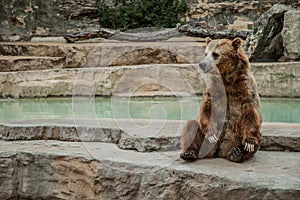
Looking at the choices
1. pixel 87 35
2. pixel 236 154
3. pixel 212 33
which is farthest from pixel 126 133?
pixel 87 35

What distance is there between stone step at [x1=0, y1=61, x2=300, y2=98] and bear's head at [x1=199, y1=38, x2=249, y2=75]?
12.1 ft

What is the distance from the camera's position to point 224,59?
2396 mm

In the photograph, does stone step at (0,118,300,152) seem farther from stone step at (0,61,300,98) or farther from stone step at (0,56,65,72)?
stone step at (0,56,65,72)

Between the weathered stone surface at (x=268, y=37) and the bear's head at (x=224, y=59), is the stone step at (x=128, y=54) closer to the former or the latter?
the weathered stone surface at (x=268, y=37)

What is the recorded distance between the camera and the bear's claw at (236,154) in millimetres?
2369

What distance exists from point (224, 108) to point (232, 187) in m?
0.49

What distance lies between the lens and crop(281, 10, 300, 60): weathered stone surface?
657 centimetres

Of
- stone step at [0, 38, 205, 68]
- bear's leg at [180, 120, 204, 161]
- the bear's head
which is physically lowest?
stone step at [0, 38, 205, 68]

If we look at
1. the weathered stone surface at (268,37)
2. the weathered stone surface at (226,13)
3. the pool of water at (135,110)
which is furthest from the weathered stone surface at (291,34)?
the weathered stone surface at (226,13)

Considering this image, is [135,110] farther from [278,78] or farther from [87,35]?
[87,35]


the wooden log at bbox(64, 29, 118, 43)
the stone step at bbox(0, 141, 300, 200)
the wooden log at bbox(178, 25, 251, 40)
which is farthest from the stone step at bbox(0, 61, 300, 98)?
the stone step at bbox(0, 141, 300, 200)

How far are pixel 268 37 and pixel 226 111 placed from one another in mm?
4914

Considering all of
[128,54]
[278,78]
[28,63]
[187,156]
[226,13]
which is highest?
[187,156]

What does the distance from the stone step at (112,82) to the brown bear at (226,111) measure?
3642 mm
